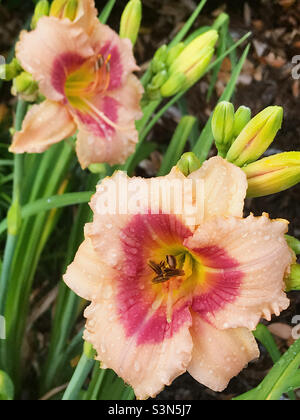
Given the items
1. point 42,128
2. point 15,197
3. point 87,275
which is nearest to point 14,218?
point 15,197

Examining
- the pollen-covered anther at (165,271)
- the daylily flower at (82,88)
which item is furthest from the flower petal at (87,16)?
the pollen-covered anther at (165,271)

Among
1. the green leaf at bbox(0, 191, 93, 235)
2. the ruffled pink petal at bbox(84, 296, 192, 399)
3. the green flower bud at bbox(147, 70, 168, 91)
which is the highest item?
the green flower bud at bbox(147, 70, 168, 91)

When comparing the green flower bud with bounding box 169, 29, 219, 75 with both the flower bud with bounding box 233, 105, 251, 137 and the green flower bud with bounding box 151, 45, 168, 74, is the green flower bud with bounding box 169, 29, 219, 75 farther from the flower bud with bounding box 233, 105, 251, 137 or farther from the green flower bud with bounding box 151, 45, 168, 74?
the flower bud with bounding box 233, 105, 251, 137

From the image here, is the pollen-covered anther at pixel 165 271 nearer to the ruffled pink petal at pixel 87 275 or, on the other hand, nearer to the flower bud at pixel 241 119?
the ruffled pink petal at pixel 87 275

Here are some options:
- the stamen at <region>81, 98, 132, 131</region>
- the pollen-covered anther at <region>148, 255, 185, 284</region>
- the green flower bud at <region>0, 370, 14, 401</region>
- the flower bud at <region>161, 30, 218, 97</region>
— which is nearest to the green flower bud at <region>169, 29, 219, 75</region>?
the flower bud at <region>161, 30, 218, 97</region>

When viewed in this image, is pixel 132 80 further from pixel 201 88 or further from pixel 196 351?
pixel 201 88

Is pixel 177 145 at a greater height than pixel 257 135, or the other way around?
pixel 257 135

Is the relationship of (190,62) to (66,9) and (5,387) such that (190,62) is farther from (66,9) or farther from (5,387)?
(5,387)
